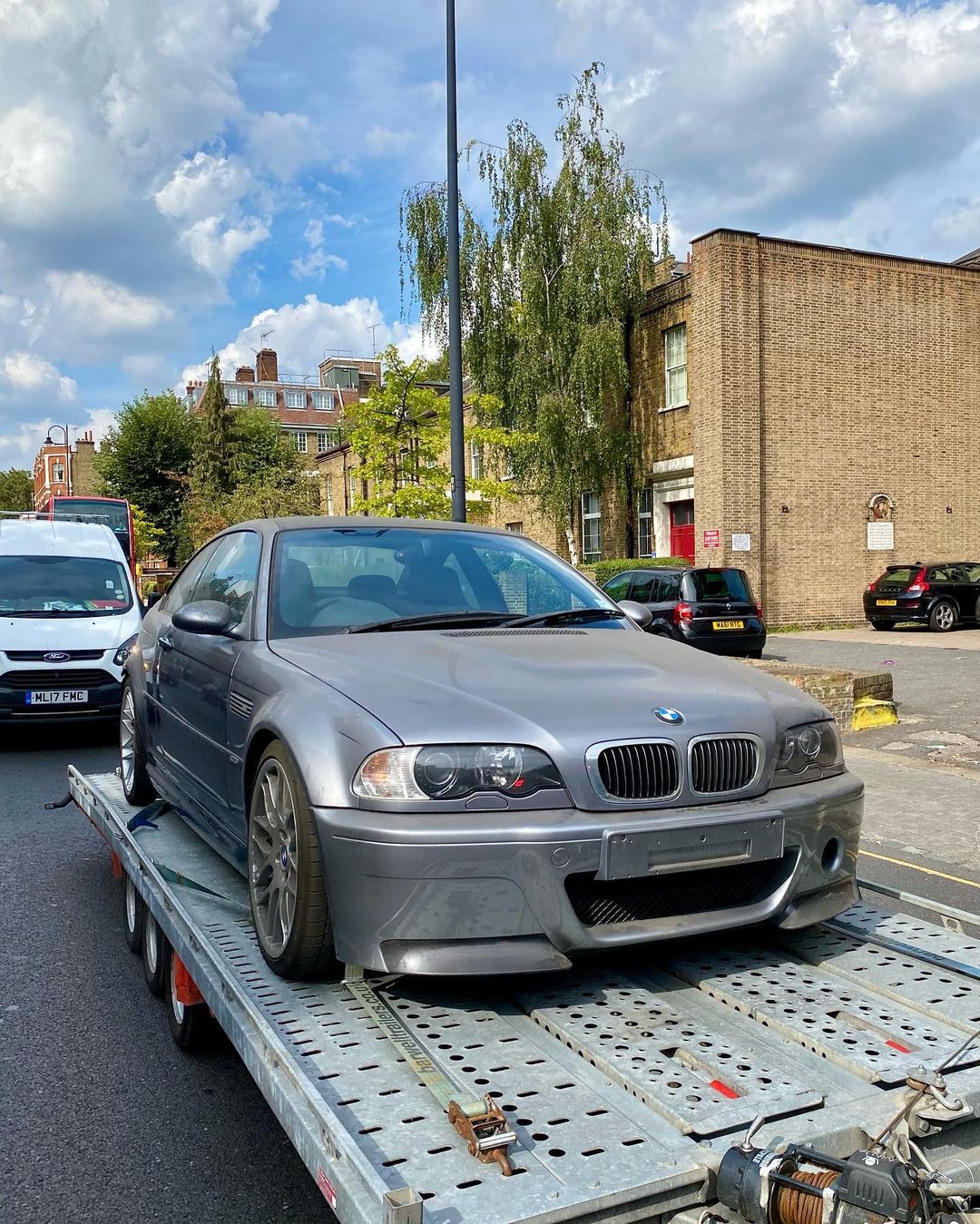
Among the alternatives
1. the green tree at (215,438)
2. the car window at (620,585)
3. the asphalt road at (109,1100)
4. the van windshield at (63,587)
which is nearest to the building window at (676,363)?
the car window at (620,585)

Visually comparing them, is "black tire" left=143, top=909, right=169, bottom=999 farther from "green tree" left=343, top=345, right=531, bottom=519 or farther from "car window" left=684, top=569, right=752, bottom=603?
"green tree" left=343, top=345, right=531, bottom=519

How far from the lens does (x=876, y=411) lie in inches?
1059

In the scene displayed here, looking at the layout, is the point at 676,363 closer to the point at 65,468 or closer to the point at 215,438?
the point at 215,438

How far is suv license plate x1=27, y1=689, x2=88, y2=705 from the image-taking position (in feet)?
31.8

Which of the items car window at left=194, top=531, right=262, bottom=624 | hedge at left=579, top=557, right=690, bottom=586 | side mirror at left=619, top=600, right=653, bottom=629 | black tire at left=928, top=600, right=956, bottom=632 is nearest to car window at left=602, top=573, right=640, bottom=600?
hedge at left=579, top=557, right=690, bottom=586

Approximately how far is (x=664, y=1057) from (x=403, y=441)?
1868 centimetres

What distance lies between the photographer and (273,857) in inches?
124

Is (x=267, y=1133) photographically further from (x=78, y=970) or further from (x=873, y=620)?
(x=873, y=620)

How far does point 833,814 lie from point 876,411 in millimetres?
25867

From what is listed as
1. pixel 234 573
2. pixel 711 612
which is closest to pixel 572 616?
pixel 234 573

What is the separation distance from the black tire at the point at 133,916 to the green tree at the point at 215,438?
48915 mm

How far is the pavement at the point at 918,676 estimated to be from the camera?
9742 millimetres

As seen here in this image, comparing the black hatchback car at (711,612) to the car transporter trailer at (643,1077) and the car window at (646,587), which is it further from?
the car transporter trailer at (643,1077)

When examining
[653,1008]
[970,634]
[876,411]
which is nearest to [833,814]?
[653,1008]
